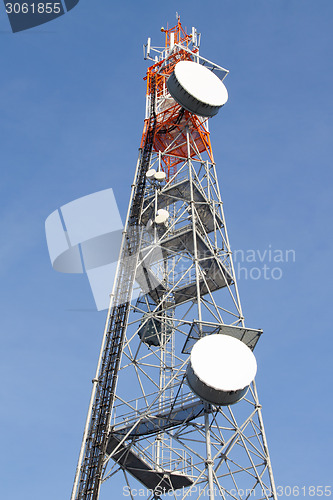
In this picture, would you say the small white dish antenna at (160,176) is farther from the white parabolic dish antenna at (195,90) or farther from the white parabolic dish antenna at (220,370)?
the white parabolic dish antenna at (220,370)

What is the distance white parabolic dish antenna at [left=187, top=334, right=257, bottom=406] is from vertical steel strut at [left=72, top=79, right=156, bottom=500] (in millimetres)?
5055

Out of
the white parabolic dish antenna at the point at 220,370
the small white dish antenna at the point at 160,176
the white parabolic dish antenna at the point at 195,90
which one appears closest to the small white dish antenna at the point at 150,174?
the small white dish antenna at the point at 160,176

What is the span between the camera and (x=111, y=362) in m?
30.0

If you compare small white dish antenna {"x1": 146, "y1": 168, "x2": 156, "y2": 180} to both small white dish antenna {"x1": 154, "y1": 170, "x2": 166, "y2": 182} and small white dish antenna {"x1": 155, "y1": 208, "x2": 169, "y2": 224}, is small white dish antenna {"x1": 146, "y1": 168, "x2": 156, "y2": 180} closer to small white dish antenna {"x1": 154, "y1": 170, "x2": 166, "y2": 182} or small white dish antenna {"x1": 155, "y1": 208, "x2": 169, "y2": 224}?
small white dish antenna {"x1": 154, "y1": 170, "x2": 166, "y2": 182}

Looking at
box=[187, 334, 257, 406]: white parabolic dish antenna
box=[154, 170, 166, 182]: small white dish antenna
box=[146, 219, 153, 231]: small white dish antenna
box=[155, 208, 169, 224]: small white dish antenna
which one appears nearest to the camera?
box=[187, 334, 257, 406]: white parabolic dish antenna

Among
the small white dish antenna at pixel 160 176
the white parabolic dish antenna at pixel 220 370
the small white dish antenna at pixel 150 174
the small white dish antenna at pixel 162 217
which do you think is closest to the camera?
the white parabolic dish antenna at pixel 220 370

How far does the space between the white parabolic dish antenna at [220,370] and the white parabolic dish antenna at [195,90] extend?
1734 cm

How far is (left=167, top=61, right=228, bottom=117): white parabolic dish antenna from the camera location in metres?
37.6

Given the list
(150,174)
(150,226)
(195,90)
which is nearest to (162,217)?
(150,226)

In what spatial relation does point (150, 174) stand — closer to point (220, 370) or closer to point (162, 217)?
point (162, 217)

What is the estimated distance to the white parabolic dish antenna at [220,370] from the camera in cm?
2561

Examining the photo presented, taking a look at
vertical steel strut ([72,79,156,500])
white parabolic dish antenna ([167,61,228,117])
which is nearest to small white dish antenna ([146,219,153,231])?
vertical steel strut ([72,79,156,500])

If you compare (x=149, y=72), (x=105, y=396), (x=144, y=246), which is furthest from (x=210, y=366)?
(x=149, y=72)

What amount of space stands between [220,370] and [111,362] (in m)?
6.67
